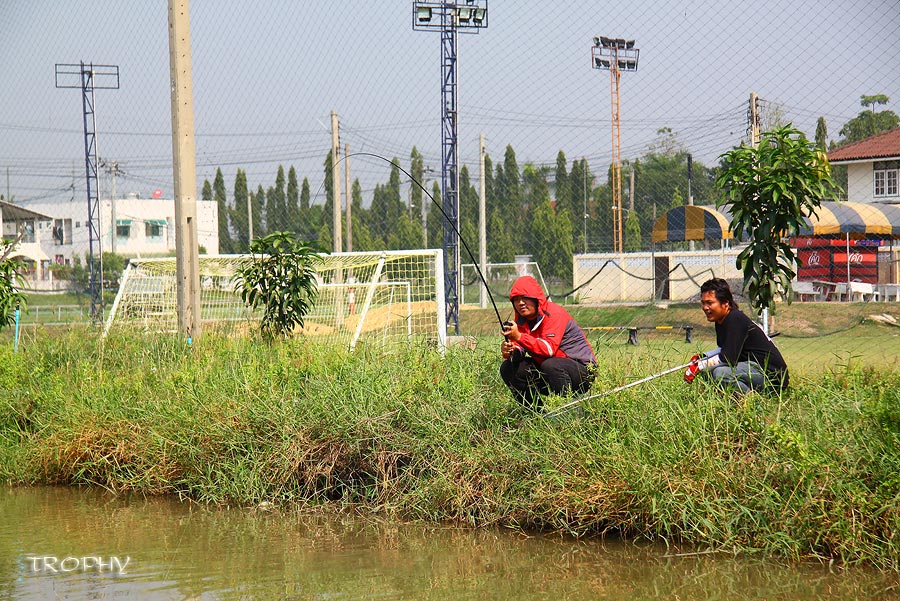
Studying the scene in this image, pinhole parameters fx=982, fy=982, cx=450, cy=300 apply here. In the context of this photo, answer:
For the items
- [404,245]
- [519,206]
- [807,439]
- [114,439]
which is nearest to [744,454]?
[807,439]

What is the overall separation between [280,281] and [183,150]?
191 centimetres

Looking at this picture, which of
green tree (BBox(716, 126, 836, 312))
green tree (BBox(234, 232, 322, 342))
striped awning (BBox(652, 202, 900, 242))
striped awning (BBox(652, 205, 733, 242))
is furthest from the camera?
striped awning (BBox(652, 205, 733, 242))

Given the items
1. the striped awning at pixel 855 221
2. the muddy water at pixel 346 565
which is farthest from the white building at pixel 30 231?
the muddy water at pixel 346 565

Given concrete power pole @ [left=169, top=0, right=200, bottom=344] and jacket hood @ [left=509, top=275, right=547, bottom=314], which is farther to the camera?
concrete power pole @ [left=169, top=0, right=200, bottom=344]

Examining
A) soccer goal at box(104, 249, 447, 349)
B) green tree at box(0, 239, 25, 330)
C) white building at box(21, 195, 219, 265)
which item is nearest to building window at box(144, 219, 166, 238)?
white building at box(21, 195, 219, 265)

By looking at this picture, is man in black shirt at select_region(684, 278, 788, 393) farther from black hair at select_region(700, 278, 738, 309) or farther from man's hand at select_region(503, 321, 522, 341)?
man's hand at select_region(503, 321, 522, 341)

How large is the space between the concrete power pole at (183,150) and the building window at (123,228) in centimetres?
5538

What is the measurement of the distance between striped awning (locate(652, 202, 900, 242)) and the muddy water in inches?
787

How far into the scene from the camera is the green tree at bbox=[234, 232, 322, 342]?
10.1 m

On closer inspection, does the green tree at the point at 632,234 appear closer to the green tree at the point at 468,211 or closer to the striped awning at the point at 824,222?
the green tree at the point at 468,211

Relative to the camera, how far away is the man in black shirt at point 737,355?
20.8ft

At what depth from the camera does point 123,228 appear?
6391cm

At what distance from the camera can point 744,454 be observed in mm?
5582

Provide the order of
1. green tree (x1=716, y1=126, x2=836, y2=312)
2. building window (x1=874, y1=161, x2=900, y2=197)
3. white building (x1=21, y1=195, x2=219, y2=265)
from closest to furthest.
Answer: green tree (x1=716, y1=126, x2=836, y2=312), building window (x1=874, y1=161, x2=900, y2=197), white building (x1=21, y1=195, x2=219, y2=265)
